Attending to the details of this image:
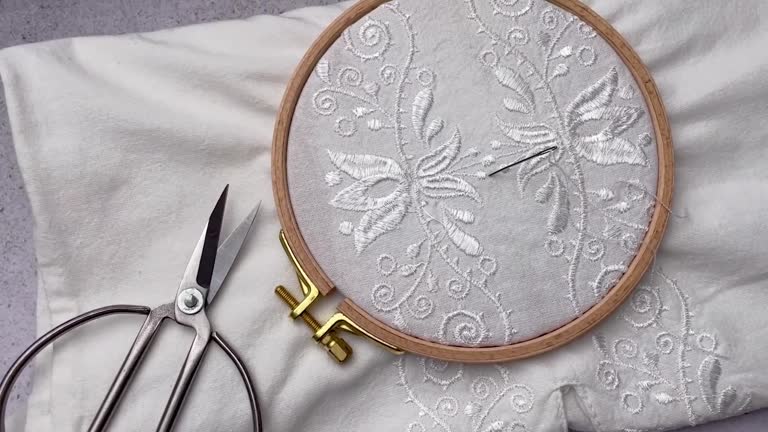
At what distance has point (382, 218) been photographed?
2.21 feet

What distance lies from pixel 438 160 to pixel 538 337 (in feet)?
0.64

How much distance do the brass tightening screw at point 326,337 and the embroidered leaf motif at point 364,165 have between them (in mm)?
131

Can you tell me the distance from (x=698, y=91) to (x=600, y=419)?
0.36 metres

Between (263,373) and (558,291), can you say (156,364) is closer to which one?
(263,373)

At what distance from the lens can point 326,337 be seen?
0.68m

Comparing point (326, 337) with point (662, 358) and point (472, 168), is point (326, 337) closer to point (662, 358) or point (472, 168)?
point (472, 168)

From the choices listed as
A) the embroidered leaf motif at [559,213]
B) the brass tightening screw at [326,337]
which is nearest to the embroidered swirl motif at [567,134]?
the embroidered leaf motif at [559,213]

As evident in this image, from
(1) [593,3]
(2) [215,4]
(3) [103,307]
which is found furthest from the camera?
(2) [215,4]

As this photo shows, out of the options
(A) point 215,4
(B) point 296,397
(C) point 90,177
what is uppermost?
(A) point 215,4

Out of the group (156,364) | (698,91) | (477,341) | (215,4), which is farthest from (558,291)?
(215,4)

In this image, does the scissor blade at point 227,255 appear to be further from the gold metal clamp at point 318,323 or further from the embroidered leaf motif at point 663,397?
the embroidered leaf motif at point 663,397

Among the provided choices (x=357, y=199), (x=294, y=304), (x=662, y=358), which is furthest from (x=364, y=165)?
(x=662, y=358)

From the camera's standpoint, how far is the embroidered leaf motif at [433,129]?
0.69m

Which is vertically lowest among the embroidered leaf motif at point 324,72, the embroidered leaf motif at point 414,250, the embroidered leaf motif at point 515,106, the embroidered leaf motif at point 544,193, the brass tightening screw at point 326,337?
the brass tightening screw at point 326,337
